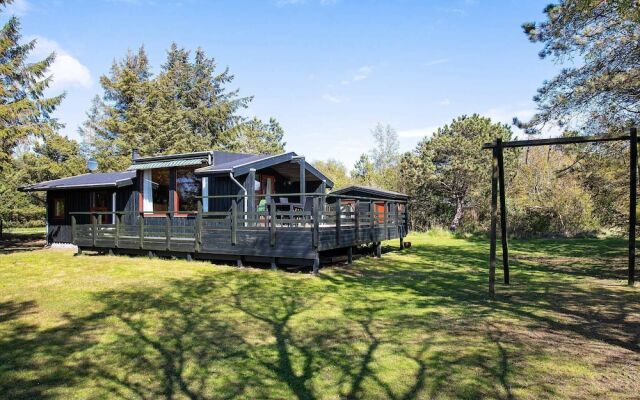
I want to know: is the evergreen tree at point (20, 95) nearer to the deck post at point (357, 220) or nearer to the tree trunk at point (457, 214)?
the deck post at point (357, 220)

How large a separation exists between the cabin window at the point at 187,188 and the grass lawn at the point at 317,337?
4750mm

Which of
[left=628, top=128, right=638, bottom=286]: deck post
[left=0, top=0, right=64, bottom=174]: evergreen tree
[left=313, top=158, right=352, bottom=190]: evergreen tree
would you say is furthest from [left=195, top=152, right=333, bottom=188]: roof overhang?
[left=313, top=158, right=352, bottom=190]: evergreen tree

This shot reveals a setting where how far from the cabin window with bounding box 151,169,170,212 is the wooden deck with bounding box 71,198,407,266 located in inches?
18.7

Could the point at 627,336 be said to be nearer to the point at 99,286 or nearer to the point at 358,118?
the point at 99,286

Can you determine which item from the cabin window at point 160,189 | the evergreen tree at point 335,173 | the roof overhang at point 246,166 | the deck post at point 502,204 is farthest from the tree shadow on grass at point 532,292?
the evergreen tree at point 335,173

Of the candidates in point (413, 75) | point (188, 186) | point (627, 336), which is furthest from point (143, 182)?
point (627, 336)

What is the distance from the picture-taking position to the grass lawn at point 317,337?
3.59m

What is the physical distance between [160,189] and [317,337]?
11469 mm

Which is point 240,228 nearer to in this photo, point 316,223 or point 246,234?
point 246,234

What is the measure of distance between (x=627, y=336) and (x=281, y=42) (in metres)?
16.3

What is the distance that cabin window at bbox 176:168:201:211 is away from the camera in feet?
45.3

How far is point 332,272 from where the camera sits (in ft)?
33.4

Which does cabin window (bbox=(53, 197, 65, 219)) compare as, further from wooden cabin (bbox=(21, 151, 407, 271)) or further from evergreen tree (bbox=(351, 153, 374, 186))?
evergreen tree (bbox=(351, 153, 374, 186))

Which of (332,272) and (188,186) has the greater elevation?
(188,186)
